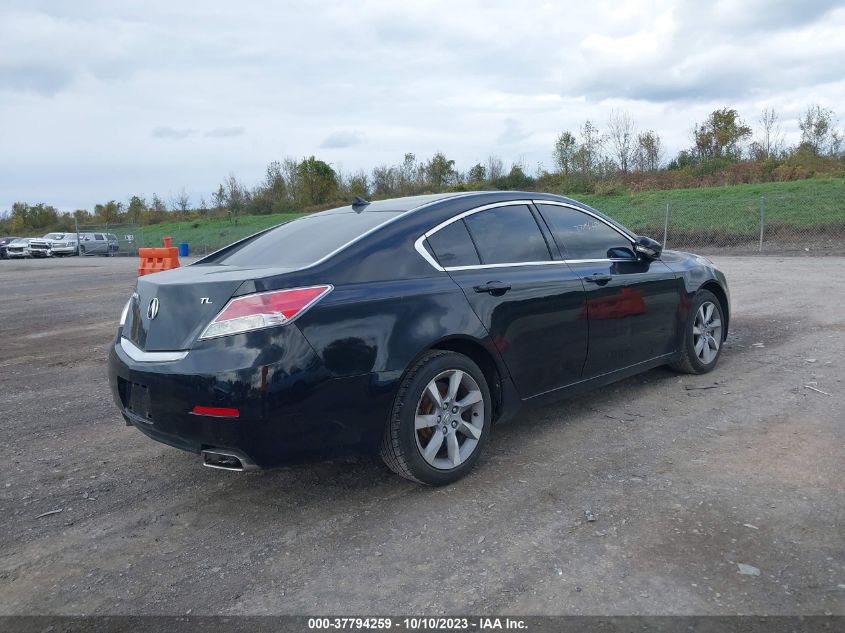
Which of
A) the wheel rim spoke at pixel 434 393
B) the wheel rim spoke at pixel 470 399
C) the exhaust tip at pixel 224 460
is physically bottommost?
the exhaust tip at pixel 224 460

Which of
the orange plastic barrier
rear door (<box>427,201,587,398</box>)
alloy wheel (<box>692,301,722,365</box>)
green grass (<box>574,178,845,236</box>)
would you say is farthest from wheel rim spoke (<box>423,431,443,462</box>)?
green grass (<box>574,178,845,236</box>)

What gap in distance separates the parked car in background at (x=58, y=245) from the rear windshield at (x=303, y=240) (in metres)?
41.4

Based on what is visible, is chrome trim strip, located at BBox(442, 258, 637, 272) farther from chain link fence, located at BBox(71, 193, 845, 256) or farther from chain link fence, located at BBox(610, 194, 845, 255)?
chain link fence, located at BBox(610, 194, 845, 255)

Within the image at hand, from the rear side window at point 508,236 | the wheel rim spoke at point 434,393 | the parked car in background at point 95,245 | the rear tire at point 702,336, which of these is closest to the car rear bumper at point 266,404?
the wheel rim spoke at point 434,393

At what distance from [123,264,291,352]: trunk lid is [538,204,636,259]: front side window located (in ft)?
6.59

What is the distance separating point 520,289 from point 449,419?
917 millimetres

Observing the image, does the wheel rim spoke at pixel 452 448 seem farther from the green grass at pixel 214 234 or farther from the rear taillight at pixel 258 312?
the green grass at pixel 214 234

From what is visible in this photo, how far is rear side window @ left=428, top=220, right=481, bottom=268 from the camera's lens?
12.5 ft

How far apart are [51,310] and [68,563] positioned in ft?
32.4

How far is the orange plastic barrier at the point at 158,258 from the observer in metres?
13.1

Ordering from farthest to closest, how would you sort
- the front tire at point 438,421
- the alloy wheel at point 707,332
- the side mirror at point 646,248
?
1. the alloy wheel at point 707,332
2. the side mirror at point 646,248
3. the front tire at point 438,421

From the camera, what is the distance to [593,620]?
2455mm

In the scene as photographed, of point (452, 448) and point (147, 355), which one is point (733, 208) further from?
point (147, 355)

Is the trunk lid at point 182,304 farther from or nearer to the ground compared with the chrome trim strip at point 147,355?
farther from the ground
